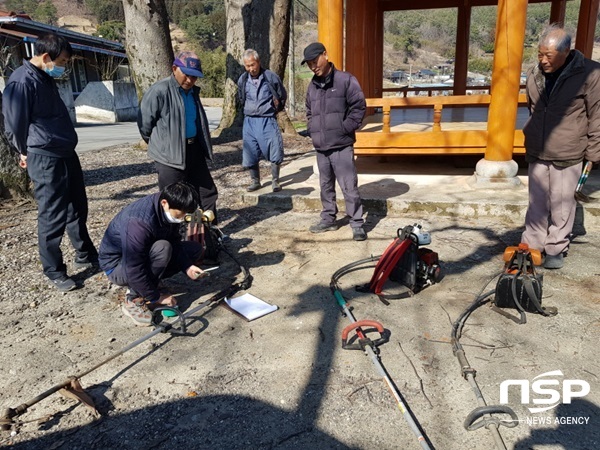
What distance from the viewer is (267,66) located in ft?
37.7

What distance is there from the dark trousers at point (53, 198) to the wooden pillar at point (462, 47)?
10057 mm

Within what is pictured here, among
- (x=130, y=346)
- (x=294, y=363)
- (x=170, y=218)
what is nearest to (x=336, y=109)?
(x=170, y=218)

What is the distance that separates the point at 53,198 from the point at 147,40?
6609mm

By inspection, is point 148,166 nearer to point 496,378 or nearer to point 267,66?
point 267,66

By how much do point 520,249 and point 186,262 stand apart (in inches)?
95.0

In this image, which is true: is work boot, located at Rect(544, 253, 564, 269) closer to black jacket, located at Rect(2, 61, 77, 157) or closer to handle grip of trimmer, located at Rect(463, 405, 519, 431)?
handle grip of trimmer, located at Rect(463, 405, 519, 431)

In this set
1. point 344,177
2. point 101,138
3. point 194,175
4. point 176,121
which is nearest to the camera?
point 176,121

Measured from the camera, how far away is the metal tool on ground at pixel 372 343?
221cm

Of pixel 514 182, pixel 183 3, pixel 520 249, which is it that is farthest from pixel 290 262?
pixel 183 3

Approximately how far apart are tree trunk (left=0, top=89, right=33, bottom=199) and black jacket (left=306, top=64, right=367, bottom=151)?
3.98 m

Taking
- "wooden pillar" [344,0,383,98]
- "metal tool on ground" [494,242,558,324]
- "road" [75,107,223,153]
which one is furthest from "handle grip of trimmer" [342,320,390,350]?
"road" [75,107,223,153]

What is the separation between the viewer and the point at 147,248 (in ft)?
10.4

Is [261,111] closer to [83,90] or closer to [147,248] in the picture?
[147,248]

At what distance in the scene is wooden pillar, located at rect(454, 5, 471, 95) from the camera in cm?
1107
